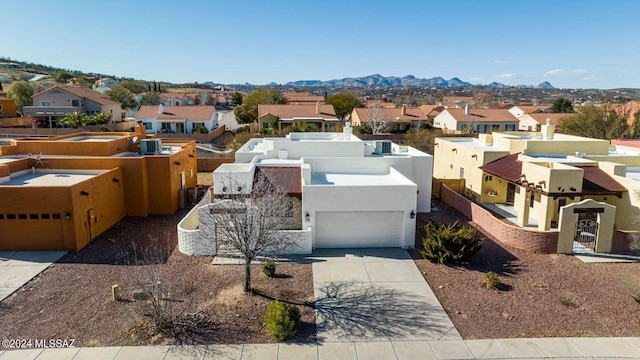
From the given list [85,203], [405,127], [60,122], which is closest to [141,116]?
[60,122]

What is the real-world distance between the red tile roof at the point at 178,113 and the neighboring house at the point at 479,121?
3587 cm

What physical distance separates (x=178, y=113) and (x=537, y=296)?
55.2 meters

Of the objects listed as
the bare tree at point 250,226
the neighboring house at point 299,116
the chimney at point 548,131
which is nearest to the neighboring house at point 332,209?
the bare tree at point 250,226

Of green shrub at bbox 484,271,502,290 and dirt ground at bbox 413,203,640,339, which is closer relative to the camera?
dirt ground at bbox 413,203,640,339

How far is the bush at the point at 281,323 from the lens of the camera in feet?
38.8

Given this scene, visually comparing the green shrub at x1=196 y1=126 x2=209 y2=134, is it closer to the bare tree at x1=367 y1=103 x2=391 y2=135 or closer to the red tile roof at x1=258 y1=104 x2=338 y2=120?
the red tile roof at x1=258 y1=104 x2=338 y2=120

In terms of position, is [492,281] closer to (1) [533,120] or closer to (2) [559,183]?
(2) [559,183]

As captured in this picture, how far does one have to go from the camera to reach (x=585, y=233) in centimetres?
1923

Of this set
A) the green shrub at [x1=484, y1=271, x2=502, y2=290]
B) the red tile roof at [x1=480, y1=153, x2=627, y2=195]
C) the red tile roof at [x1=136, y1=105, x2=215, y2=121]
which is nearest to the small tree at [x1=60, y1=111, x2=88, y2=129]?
the red tile roof at [x1=136, y1=105, x2=215, y2=121]

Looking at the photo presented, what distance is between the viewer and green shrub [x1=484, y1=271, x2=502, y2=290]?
15.3 meters

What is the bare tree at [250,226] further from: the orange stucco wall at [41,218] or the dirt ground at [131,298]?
the orange stucco wall at [41,218]

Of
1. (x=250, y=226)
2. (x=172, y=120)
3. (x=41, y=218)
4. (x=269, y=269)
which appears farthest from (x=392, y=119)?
(x=41, y=218)

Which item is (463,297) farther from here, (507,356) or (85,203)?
(85,203)

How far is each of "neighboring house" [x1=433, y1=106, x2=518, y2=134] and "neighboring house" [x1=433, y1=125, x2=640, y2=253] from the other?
92.6 feet
